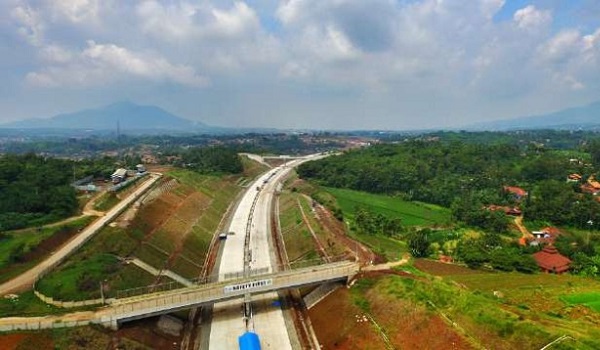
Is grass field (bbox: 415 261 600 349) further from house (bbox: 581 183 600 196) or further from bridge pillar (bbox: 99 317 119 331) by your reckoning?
house (bbox: 581 183 600 196)

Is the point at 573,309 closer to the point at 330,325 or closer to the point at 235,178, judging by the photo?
the point at 330,325

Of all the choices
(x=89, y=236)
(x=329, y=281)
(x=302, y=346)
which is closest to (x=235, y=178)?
(x=89, y=236)

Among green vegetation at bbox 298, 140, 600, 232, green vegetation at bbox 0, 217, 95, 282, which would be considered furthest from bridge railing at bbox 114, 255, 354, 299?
green vegetation at bbox 298, 140, 600, 232

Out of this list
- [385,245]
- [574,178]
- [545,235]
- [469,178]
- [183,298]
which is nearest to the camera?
[183,298]

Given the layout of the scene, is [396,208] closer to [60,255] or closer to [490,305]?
[490,305]

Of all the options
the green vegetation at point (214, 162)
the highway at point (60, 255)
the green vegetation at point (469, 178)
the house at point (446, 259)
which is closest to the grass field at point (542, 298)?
the house at point (446, 259)

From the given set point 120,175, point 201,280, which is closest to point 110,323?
point 201,280

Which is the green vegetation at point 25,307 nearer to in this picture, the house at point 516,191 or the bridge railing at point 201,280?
the bridge railing at point 201,280
